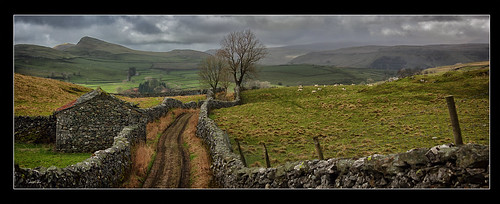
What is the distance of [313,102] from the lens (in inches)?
1249

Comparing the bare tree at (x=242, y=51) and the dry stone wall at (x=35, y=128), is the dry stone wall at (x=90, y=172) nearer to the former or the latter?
the dry stone wall at (x=35, y=128)

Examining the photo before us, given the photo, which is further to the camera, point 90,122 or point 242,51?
point 242,51

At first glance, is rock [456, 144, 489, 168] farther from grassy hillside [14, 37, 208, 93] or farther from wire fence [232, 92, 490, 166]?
grassy hillside [14, 37, 208, 93]

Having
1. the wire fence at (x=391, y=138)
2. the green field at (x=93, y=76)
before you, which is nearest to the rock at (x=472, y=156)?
the wire fence at (x=391, y=138)

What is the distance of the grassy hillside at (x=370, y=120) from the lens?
1078 centimetres

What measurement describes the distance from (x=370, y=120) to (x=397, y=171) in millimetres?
17941

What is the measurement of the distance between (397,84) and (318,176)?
102 feet

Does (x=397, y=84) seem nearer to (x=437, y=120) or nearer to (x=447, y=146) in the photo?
(x=437, y=120)

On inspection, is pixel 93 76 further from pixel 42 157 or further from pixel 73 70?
pixel 42 157

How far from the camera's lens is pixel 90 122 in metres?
13.7

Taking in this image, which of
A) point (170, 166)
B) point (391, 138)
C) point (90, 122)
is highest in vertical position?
point (90, 122)

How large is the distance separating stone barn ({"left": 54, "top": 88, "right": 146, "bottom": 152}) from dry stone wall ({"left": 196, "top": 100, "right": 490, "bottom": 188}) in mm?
10059

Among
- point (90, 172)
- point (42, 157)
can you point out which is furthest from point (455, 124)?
point (42, 157)

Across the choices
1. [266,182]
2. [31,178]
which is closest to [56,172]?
[31,178]
